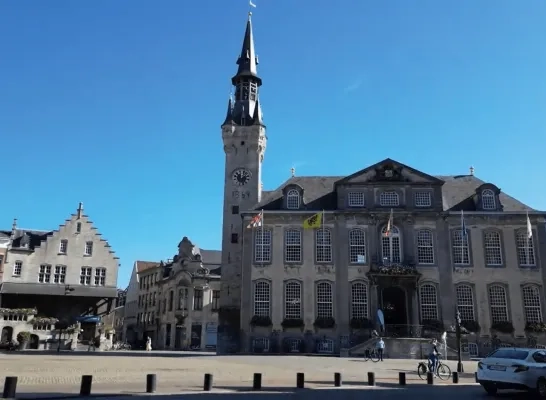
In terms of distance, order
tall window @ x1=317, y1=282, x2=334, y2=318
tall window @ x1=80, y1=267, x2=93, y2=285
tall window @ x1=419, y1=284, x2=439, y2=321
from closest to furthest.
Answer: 1. tall window @ x1=419, y1=284, x2=439, y2=321
2. tall window @ x1=317, y1=282, x2=334, y2=318
3. tall window @ x1=80, y1=267, x2=93, y2=285

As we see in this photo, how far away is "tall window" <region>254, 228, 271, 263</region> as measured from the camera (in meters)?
42.2

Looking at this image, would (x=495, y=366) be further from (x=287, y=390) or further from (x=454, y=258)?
(x=454, y=258)

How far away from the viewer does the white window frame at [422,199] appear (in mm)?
42906

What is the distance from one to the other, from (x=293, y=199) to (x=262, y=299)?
8.77m

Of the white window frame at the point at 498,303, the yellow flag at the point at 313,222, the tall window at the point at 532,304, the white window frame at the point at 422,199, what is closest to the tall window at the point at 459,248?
the white window frame at the point at 498,303

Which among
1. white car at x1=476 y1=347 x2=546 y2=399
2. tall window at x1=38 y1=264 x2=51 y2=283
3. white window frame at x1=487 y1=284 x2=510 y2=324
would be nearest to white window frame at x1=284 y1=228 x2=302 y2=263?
white window frame at x1=487 y1=284 x2=510 y2=324

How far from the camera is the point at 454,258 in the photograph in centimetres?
4156

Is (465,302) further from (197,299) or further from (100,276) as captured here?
(100,276)

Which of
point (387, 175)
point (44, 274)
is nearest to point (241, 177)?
point (387, 175)

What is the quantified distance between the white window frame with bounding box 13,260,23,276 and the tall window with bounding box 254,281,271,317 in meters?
23.5

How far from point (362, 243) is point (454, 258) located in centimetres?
732

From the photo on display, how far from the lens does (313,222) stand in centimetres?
4122

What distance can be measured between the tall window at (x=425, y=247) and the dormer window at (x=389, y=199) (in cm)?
306

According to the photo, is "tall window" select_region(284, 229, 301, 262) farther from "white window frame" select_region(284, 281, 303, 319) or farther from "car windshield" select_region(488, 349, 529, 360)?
"car windshield" select_region(488, 349, 529, 360)
